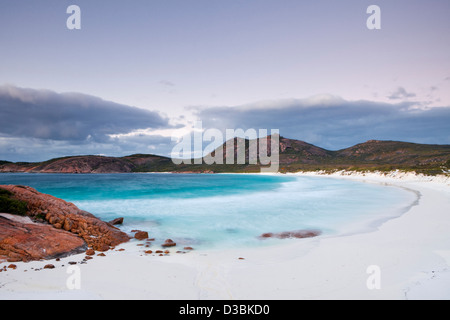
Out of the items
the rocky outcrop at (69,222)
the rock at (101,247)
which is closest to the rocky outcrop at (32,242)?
the rock at (101,247)

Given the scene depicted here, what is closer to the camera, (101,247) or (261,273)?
(261,273)

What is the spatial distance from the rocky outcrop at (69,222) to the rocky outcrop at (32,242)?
71cm

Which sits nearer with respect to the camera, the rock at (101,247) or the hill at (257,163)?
the rock at (101,247)

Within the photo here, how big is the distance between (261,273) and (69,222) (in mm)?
9124

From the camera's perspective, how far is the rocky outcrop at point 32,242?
7590mm

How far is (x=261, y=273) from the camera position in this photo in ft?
22.0

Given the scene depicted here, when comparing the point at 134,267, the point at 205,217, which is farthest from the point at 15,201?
the point at 205,217

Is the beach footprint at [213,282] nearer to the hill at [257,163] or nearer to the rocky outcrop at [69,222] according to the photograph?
the rocky outcrop at [69,222]

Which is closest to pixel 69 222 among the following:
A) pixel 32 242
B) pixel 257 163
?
pixel 32 242

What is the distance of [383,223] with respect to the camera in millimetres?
13023

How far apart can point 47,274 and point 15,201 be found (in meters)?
6.21

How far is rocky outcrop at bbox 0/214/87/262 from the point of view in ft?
24.9

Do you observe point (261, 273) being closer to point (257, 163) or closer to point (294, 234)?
point (294, 234)
